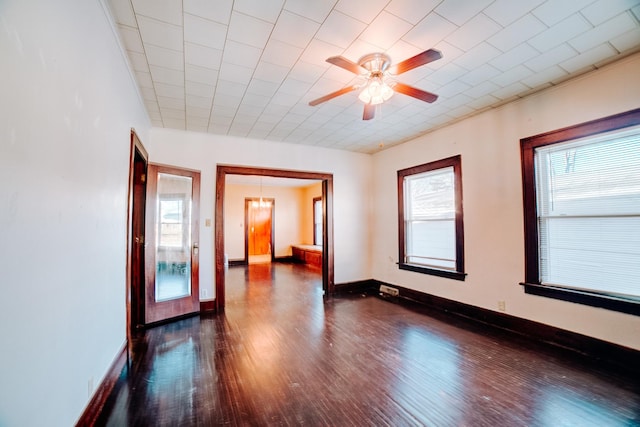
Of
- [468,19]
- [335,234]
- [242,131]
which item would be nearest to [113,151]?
[242,131]

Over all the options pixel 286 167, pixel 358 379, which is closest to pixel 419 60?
pixel 358 379

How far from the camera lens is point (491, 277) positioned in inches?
142

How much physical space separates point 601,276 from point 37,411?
441cm

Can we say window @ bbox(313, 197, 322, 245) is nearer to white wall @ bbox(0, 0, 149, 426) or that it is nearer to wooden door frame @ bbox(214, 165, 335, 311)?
wooden door frame @ bbox(214, 165, 335, 311)

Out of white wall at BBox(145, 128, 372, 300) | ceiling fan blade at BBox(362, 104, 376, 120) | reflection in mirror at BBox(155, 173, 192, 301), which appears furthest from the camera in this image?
white wall at BBox(145, 128, 372, 300)

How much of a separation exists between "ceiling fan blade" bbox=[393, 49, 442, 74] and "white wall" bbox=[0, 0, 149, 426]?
213cm

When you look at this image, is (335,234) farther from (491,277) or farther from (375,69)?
(375,69)

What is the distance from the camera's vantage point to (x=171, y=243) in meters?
3.95

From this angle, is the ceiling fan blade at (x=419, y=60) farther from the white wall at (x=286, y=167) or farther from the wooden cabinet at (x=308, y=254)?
the wooden cabinet at (x=308, y=254)

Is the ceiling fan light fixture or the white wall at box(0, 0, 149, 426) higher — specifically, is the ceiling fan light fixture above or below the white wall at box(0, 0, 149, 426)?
above

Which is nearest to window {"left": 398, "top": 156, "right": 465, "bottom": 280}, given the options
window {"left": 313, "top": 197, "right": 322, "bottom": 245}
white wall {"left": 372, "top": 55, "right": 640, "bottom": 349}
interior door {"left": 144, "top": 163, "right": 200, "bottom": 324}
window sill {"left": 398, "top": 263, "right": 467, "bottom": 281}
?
window sill {"left": 398, "top": 263, "right": 467, "bottom": 281}

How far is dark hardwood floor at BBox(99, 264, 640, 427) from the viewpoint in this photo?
75.8 inches

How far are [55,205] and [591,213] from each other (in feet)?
14.5

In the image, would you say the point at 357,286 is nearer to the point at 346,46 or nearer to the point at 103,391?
the point at 103,391
